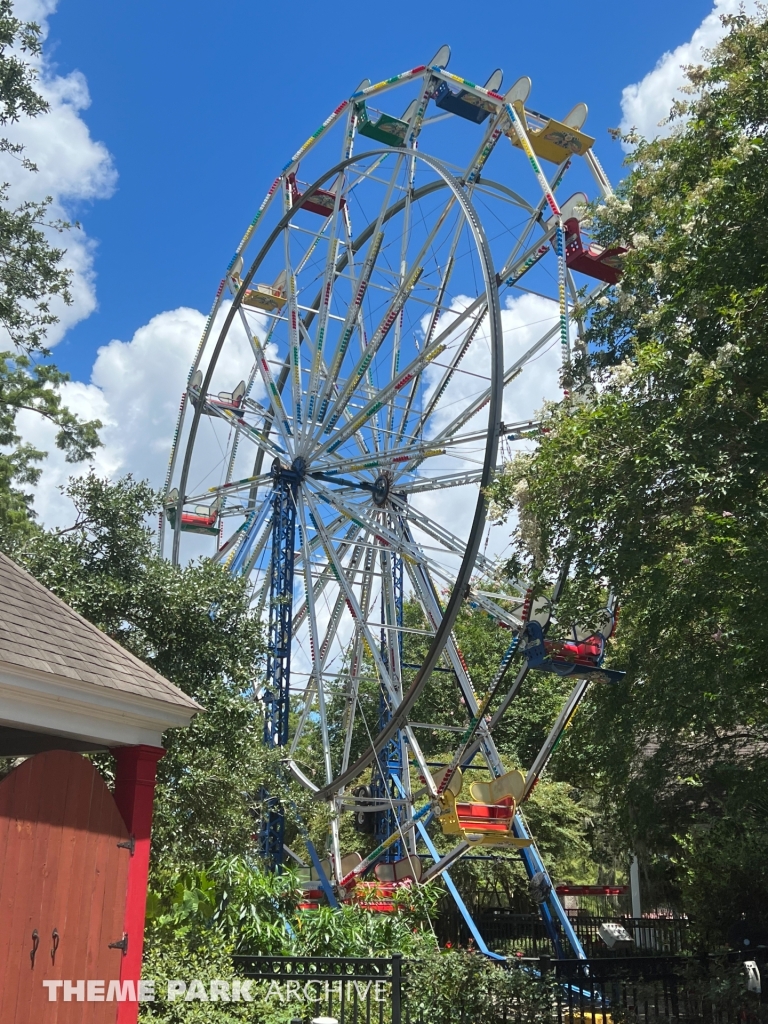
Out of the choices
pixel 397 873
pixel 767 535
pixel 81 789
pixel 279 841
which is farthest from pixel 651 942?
pixel 81 789

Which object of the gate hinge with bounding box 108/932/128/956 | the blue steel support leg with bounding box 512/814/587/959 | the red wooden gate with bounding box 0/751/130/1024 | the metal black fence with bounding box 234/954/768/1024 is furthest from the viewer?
the blue steel support leg with bounding box 512/814/587/959

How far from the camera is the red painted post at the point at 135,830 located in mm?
6793

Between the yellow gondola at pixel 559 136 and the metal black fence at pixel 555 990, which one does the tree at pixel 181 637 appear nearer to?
the metal black fence at pixel 555 990

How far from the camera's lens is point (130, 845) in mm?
6902

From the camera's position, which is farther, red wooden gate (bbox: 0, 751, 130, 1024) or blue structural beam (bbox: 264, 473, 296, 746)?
blue structural beam (bbox: 264, 473, 296, 746)

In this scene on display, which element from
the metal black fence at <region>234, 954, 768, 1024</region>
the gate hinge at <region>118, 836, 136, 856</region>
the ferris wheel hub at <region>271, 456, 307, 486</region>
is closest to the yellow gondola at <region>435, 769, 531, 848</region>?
the metal black fence at <region>234, 954, 768, 1024</region>

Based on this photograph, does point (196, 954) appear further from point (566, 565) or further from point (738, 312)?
point (738, 312)

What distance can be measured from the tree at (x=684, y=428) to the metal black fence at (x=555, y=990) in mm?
2748

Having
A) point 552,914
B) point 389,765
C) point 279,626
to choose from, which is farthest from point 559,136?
point 552,914

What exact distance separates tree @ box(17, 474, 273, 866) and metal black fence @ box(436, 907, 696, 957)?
756cm

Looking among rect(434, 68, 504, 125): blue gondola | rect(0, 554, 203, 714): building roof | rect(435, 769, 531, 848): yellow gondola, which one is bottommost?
rect(435, 769, 531, 848): yellow gondola

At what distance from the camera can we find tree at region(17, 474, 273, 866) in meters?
11.0

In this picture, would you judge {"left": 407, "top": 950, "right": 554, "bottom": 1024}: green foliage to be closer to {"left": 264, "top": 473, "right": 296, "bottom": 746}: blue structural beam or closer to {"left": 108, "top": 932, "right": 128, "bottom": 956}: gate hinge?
{"left": 108, "top": 932, "right": 128, "bottom": 956}: gate hinge

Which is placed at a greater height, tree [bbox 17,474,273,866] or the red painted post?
tree [bbox 17,474,273,866]
